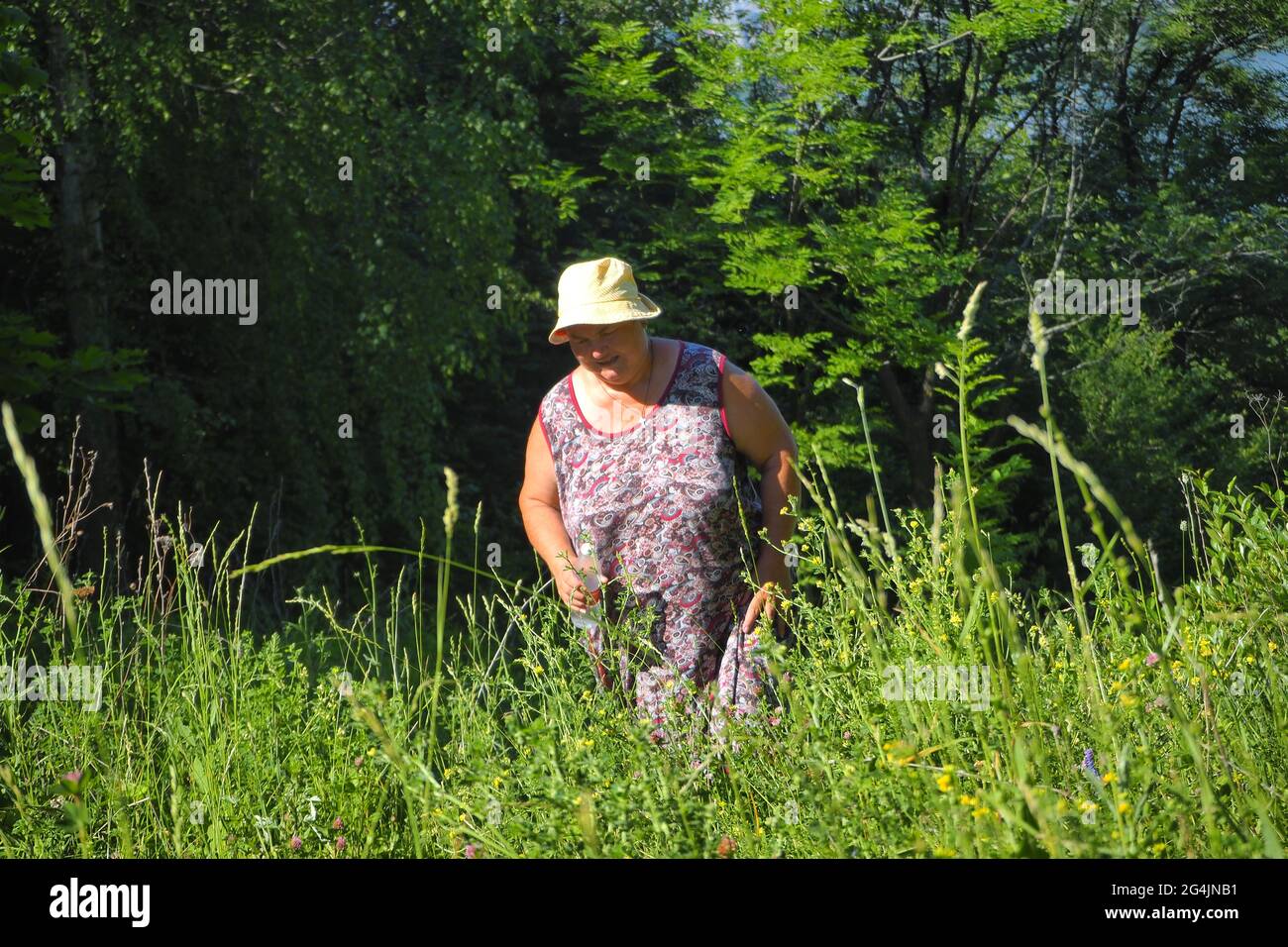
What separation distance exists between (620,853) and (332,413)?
36.7ft

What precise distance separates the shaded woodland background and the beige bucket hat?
213cm

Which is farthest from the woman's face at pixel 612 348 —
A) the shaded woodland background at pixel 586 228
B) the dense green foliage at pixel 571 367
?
the shaded woodland background at pixel 586 228

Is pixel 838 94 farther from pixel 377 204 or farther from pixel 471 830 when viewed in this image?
pixel 471 830

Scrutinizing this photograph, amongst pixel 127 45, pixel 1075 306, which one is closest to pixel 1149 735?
pixel 127 45

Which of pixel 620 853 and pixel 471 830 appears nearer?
pixel 620 853

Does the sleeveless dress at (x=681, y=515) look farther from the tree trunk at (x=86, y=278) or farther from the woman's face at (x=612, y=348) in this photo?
the tree trunk at (x=86, y=278)

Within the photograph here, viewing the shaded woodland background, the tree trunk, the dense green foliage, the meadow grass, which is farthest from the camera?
the shaded woodland background

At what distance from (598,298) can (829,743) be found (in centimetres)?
170

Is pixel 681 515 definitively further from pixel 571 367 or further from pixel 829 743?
pixel 571 367

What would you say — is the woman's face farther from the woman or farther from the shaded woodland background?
the shaded woodland background

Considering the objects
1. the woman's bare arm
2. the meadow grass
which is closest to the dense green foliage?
the meadow grass

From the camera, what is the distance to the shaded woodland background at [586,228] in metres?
10.6

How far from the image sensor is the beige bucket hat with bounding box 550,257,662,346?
3326 mm
